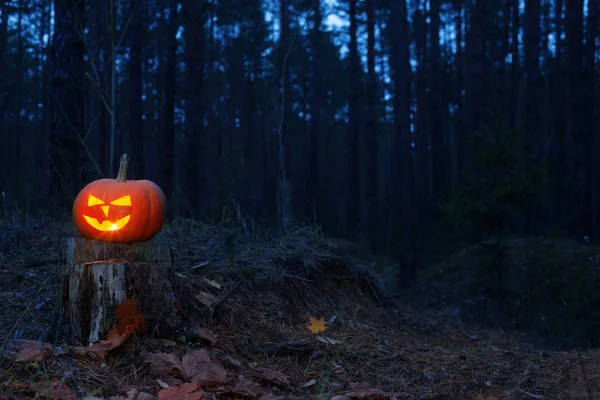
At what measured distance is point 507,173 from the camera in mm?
8734

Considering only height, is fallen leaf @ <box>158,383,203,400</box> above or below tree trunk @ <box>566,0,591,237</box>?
below

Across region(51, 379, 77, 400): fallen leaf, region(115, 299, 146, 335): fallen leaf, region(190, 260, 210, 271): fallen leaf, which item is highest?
region(190, 260, 210, 271): fallen leaf

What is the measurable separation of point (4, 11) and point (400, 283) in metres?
18.8

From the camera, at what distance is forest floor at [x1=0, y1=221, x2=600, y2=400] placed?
3.04 metres

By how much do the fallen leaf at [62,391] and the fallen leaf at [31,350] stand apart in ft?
0.73

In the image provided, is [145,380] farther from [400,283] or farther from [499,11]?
[499,11]

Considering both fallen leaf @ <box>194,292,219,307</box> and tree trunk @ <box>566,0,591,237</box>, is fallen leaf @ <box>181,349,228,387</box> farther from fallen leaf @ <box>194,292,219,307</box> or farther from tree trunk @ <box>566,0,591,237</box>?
tree trunk @ <box>566,0,591,237</box>

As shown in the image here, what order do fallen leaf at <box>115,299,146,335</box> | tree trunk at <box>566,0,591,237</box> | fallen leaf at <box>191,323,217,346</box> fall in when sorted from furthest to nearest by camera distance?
tree trunk at <box>566,0,591,237</box>
fallen leaf at <box>191,323,217,346</box>
fallen leaf at <box>115,299,146,335</box>

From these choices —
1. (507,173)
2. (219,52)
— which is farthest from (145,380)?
(219,52)

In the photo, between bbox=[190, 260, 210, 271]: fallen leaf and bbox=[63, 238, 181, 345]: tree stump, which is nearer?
bbox=[63, 238, 181, 345]: tree stump

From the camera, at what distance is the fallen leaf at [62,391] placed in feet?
8.79

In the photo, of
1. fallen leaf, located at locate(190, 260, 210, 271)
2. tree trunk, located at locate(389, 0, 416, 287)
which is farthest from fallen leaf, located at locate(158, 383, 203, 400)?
tree trunk, located at locate(389, 0, 416, 287)

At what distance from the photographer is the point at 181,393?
9.34 feet

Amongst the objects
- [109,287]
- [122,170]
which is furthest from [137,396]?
[122,170]
